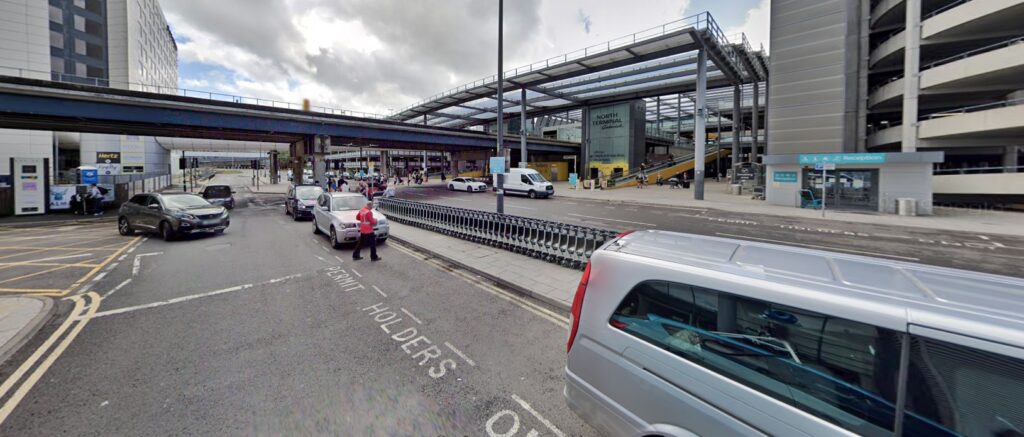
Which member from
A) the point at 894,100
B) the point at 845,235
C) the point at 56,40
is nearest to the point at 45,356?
the point at 845,235

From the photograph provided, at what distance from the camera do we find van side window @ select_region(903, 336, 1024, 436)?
1.39 metres

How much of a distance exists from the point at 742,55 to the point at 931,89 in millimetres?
15124

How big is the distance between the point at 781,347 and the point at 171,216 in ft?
52.1

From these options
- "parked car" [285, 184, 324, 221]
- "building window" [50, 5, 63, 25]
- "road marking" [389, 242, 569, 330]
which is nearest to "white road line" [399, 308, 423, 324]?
"road marking" [389, 242, 569, 330]

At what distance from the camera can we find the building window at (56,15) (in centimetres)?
3691

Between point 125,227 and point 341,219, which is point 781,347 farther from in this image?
point 125,227

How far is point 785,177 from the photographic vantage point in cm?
2262

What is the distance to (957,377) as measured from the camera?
151cm

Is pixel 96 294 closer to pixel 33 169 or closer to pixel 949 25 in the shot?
pixel 33 169

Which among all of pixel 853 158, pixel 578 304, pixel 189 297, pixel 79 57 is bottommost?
pixel 189 297

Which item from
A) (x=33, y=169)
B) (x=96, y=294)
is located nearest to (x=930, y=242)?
(x=96, y=294)

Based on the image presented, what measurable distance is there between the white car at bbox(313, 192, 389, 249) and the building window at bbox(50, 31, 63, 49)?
48.8 m

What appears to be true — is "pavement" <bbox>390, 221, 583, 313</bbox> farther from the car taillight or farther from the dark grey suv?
the dark grey suv

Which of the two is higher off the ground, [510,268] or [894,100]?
[894,100]
